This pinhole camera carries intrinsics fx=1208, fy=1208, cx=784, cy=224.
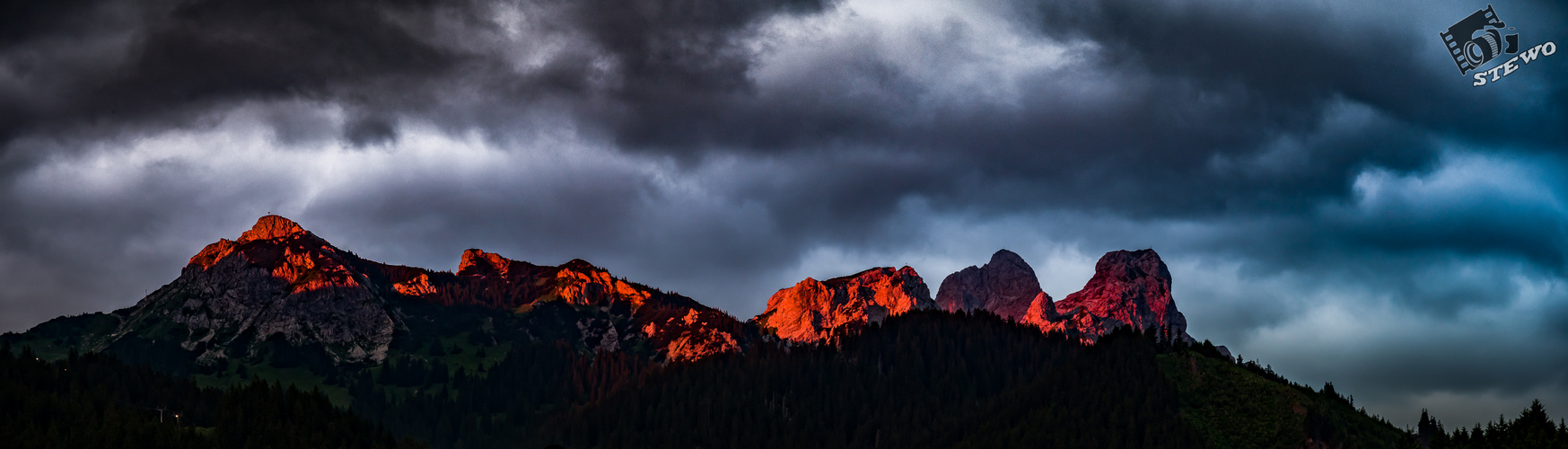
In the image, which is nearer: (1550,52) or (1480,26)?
(1550,52)

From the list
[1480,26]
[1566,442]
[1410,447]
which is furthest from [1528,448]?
[1480,26]

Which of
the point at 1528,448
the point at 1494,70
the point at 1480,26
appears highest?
the point at 1480,26

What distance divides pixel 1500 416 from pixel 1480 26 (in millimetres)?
68829

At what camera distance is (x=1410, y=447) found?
174 metres

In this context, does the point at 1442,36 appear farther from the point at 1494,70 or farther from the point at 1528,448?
the point at 1528,448

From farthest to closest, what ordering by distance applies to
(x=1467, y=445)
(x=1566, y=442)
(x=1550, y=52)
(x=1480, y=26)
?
(x=1467, y=445), (x=1566, y=442), (x=1480, y=26), (x=1550, y=52)

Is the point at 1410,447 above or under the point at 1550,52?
under

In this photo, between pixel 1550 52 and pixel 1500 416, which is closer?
pixel 1550 52

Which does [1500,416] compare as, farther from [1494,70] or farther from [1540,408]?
[1494,70]

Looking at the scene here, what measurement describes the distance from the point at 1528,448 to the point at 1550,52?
214 feet

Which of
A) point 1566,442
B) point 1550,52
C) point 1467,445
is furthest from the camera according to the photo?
point 1467,445

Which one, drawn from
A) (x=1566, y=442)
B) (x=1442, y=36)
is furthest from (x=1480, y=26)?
(x=1566, y=442)

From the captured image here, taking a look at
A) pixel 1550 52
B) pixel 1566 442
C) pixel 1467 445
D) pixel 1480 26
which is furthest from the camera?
pixel 1467 445

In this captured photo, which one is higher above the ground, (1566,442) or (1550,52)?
(1550,52)
